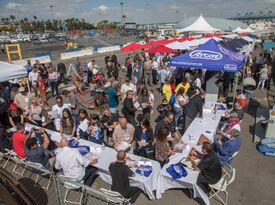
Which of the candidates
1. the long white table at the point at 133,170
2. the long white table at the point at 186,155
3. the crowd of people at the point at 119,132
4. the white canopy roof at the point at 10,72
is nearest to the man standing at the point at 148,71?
the crowd of people at the point at 119,132

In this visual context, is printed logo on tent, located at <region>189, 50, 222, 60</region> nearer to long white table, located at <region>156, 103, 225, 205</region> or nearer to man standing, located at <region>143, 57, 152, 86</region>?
long white table, located at <region>156, 103, 225, 205</region>

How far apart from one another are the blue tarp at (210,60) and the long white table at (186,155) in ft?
6.29

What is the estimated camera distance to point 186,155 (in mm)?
5367

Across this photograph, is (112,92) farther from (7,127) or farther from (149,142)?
(7,127)

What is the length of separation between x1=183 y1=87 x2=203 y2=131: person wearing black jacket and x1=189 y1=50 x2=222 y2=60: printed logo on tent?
7.54 ft

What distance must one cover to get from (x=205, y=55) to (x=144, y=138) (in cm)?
495

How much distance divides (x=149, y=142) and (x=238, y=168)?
8.09ft

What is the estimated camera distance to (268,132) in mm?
7031

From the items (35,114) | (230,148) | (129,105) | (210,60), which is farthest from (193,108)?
(35,114)

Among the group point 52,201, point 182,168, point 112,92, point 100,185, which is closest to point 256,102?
point 112,92

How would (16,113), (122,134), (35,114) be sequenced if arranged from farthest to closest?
(16,113), (35,114), (122,134)

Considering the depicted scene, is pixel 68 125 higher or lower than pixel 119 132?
lower

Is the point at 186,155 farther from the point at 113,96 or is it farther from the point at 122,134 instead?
the point at 113,96

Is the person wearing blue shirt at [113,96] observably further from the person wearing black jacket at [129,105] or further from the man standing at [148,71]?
the man standing at [148,71]
